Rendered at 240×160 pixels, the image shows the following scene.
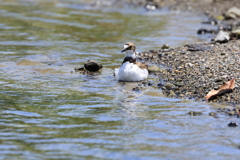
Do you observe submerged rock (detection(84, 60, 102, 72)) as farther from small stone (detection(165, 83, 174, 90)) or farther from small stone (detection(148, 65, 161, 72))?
small stone (detection(165, 83, 174, 90))

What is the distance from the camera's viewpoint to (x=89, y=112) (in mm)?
8406

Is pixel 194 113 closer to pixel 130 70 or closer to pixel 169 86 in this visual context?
pixel 169 86

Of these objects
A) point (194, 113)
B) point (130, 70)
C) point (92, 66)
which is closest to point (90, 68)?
point (92, 66)

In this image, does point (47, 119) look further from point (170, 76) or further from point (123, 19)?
point (123, 19)

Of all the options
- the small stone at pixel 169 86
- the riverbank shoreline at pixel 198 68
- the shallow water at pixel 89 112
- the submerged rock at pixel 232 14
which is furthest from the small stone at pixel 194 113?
the submerged rock at pixel 232 14

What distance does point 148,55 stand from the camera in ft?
46.7

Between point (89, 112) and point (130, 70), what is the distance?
278cm

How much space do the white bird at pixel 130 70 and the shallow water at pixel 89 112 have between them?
0.63 feet

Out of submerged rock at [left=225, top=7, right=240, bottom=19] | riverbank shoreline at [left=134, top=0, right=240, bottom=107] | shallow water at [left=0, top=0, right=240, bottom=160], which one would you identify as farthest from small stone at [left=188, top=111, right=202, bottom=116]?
submerged rock at [left=225, top=7, right=240, bottom=19]

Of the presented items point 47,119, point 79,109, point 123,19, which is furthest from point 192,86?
point 123,19

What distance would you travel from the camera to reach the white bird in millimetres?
10906

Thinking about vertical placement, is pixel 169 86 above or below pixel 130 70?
below

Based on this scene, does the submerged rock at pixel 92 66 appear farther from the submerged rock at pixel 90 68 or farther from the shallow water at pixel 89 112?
the shallow water at pixel 89 112

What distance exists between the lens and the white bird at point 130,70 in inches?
429
